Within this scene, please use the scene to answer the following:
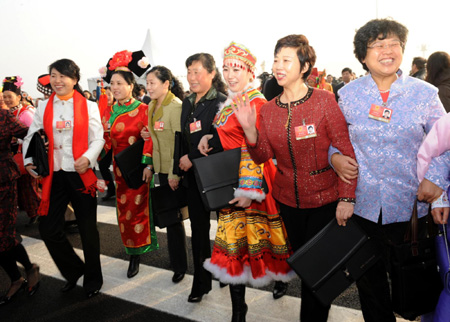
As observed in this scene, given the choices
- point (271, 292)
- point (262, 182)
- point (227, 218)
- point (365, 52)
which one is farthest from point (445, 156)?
point (271, 292)

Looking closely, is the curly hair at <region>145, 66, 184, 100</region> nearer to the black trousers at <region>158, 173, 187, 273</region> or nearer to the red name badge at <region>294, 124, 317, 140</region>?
the black trousers at <region>158, 173, 187, 273</region>

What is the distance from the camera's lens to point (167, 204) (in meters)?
3.53

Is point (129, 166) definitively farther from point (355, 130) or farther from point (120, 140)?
point (355, 130)

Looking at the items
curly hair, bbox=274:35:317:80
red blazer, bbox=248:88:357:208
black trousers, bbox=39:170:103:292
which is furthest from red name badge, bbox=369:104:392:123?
black trousers, bbox=39:170:103:292

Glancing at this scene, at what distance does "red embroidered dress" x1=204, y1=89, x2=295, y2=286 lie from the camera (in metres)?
2.59

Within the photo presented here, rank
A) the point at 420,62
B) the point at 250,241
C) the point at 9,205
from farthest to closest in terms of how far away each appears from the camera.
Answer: the point at 420,62 → the point at 9,205 → the point at 250,241

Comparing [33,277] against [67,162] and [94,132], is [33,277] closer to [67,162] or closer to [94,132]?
[67,162]

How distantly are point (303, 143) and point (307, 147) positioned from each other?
0.04m

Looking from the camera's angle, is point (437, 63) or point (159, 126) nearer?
point (159, 126)

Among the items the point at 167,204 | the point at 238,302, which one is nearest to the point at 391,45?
the point at 238,302

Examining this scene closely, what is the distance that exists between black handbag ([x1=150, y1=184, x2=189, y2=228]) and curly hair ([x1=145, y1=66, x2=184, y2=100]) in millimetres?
1104

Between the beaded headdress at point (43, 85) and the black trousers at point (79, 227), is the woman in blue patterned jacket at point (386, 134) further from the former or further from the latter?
the beaded headdress at point (43, 85)

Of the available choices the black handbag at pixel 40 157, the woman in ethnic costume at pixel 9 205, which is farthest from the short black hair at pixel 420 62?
the woman in ethnic costume at pixel 9 205

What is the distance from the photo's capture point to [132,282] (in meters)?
3.67
